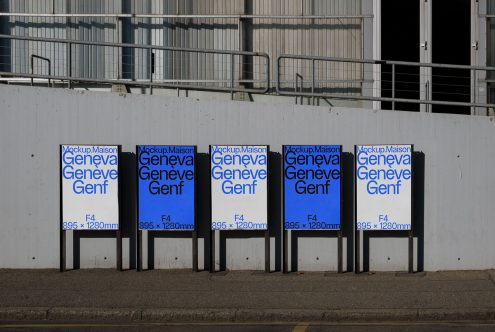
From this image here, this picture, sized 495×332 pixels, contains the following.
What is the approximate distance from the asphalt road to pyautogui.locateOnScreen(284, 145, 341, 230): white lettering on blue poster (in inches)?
133

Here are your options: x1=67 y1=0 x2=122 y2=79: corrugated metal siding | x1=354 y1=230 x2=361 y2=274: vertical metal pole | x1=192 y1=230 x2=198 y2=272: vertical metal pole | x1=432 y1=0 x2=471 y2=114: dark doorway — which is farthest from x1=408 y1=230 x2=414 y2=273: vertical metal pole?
x1=67 y1=0 x2=122 y2=79: corrugated metal siding

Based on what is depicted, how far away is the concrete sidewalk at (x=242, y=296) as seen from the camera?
10.7 metres

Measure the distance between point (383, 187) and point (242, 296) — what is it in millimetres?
3157

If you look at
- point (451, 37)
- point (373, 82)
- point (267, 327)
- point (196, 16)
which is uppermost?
point (196, 16)

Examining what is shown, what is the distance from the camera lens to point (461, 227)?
13781mm

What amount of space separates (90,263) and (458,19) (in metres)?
8.95

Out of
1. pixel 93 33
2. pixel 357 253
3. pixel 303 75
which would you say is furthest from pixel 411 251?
pixel 93 33

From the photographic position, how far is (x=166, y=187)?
13789 mm

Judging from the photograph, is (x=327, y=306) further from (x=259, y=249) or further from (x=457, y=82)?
(x=457, y=82)

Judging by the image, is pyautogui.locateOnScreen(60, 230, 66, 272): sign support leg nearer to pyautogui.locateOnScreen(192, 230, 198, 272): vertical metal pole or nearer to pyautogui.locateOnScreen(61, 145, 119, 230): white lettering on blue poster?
pyautogui.locateOnScreen(61, 145, 119, 230): white lettering on blue poster

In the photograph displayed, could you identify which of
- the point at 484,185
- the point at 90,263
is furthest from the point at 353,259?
the point at 90,263

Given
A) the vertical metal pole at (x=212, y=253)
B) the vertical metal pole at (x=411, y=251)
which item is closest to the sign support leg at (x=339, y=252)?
the vertical metal pole at (x=411, y=251)

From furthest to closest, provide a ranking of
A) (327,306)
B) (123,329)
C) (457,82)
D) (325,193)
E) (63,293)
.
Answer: (457,82) < (325,193) < (63,293) < (327,306) < (123,329)

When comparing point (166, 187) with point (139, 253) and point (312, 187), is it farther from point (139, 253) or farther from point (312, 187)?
point (312, 187)
